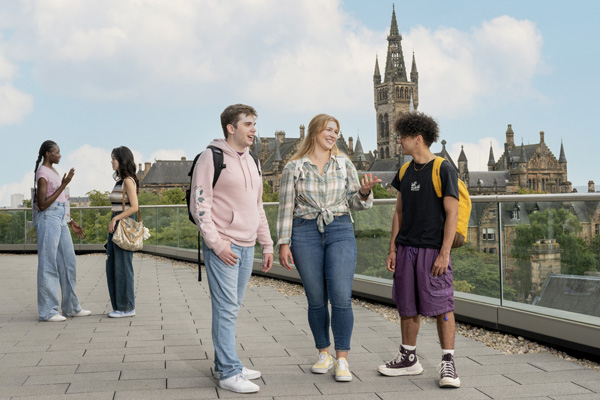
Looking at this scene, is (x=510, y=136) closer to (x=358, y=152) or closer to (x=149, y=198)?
(x=358, y=152)

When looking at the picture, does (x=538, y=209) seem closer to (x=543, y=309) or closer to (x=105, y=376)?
(x=543, y=309)

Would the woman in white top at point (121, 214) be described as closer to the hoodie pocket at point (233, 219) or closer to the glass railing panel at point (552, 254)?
the hoodie pocket at point (233, 219)

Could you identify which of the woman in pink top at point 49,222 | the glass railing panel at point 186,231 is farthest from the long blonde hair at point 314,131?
the glass railing panel at point 186,231

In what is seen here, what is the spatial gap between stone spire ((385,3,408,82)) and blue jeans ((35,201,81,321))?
147506 mm

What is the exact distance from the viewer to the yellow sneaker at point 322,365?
15.9ft

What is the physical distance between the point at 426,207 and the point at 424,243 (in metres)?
0.24

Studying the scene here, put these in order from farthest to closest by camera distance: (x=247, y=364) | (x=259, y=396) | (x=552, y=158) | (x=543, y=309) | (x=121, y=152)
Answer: (x=552, y=158) < (x=121, y=152) < (x=543, y=309) < (x=247, y=364) < (x=259, y=396)

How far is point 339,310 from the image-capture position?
4.70 meters

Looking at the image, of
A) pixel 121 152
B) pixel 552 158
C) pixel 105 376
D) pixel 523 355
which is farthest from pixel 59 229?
pixel 552 158

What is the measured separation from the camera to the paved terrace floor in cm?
445

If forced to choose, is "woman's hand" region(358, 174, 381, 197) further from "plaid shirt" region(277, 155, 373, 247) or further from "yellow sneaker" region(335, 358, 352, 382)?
"yellow sneaker" region(335, 358, 352, 382)

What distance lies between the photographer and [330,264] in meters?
4.63

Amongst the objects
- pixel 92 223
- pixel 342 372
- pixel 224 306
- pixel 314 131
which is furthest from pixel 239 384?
pixel 92 223

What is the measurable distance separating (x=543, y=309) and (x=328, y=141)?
2546 millimetres
